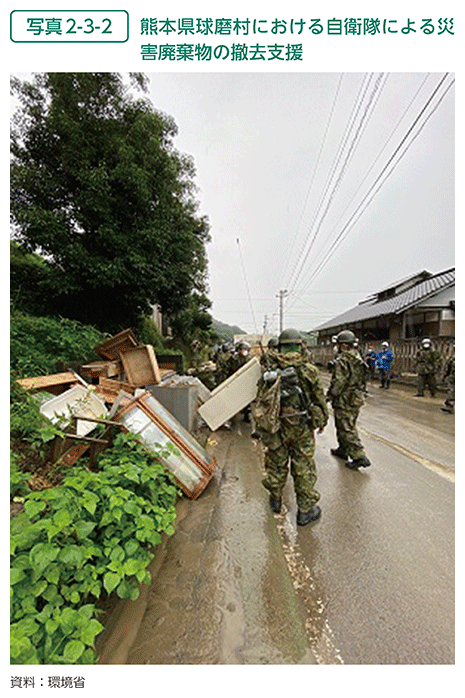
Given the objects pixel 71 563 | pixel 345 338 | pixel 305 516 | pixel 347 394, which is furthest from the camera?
pixel 345 338

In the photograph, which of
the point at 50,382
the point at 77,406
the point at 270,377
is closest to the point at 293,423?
the point at 270,377

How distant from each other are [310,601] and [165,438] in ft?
5.87

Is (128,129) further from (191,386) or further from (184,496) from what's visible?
(184,496)

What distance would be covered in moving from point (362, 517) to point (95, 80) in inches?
412

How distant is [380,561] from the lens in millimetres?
2184

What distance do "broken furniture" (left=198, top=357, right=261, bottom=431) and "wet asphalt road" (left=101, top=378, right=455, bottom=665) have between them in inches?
33.0

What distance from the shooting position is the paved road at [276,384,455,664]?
1.59 metres

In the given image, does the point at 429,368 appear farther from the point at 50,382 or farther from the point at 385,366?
the point at 50,382

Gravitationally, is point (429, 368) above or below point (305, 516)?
above

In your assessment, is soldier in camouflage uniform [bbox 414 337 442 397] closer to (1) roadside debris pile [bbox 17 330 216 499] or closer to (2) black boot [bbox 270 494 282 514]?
(1) roadside debris pile [bbox 17 330 216 499]

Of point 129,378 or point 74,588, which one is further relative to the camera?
point 129,378

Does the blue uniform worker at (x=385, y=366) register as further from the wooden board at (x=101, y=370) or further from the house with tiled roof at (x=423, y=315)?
the wooden board at (x=101, y=370)
